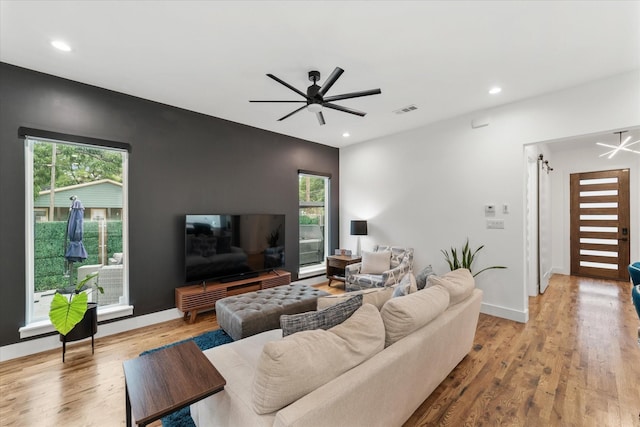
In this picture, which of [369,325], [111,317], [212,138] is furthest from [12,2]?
[369,325]

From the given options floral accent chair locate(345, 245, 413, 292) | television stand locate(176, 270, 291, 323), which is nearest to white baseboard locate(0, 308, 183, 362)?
television stand locate(176, 270, 291, 323)

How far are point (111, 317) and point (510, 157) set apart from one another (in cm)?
537

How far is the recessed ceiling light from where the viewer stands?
2334 millimetres

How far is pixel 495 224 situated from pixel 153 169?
183 inches

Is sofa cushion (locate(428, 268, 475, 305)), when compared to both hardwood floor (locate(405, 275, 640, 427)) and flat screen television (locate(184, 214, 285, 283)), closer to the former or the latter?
hardwood floor (locate(405, 275, 640, 427))

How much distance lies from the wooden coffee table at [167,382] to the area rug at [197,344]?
1.33ft

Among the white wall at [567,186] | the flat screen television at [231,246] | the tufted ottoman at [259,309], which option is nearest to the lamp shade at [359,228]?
the flat screen television at [231,246]

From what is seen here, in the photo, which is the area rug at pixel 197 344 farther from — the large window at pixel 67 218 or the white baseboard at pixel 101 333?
the large window at pixel 67 218

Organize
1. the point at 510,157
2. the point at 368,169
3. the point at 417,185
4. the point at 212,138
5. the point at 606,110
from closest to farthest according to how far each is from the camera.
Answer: the point at 606,110, the point at 510,157, the point at 212,138, the point at 417,185, the point at 368,169

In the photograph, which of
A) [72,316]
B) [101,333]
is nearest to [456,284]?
[72,316]

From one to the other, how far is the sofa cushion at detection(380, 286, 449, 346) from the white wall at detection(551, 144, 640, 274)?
20.1 ft

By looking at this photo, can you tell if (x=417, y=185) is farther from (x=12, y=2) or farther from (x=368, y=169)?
(x=12, y=2)

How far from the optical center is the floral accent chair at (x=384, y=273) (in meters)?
4.06

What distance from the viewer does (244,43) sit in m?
2.36
